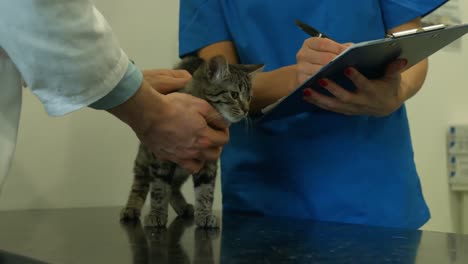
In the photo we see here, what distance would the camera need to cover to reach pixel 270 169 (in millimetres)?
1033

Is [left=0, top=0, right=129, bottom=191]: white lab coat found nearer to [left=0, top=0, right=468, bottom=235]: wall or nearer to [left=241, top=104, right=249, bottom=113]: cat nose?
[left=241, top=104, right=249, bottom=113]: cat nose

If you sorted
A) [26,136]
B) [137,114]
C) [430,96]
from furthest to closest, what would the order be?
[430,96]
[26,136]
[137,114]

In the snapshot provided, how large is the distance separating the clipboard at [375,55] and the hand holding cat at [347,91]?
11 millimetres

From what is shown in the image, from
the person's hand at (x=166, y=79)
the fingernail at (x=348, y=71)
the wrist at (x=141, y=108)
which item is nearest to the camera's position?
the wrist at (x=141, y=108)

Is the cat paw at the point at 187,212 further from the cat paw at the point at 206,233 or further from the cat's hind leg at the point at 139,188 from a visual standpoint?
the cat paw at the point at 206,233

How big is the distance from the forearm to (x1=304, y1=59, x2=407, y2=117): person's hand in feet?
0.12

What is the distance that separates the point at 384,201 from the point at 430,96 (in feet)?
3.77

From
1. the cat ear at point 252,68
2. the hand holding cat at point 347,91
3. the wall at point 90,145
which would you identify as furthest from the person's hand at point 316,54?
the wall at point 90,145

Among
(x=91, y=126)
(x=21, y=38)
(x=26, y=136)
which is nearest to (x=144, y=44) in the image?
(x=91, y=126)

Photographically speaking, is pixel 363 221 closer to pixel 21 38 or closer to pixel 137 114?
→ pixel 137 114

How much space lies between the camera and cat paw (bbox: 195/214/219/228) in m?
0.88

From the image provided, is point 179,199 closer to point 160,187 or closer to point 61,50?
point 160,187

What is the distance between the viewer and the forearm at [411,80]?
0.96 m

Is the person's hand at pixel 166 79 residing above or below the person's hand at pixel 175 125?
above
